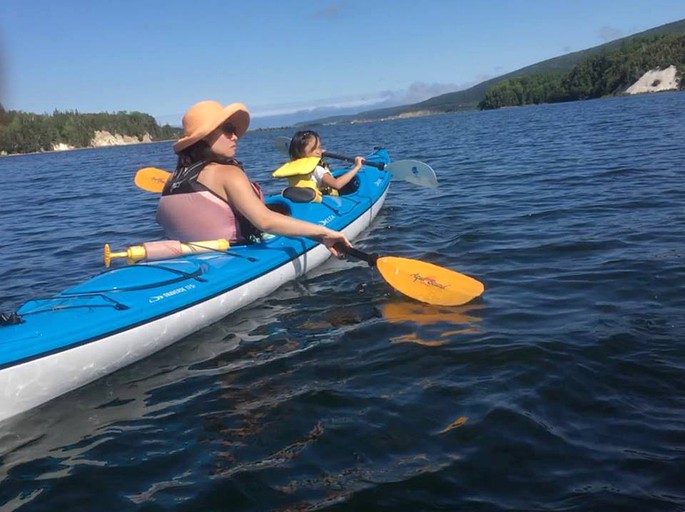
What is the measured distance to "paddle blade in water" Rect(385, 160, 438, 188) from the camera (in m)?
9.41

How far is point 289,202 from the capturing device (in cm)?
657

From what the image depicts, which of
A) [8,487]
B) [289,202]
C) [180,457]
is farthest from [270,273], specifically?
[8,487]

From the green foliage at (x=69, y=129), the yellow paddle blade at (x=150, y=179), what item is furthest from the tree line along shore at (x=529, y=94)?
the yellow paddle blade at (x=150, y=179)

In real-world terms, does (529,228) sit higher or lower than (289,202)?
lower

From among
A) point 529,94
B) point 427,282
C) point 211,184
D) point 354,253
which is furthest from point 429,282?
point 529,94

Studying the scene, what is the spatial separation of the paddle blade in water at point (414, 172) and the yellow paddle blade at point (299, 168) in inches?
115

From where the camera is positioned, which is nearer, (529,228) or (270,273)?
(270,273)

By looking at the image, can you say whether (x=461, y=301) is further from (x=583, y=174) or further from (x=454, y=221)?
(x=583, y=174)

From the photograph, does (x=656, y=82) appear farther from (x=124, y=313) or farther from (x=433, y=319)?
(x=124, y=313)

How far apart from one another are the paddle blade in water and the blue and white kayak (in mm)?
3905

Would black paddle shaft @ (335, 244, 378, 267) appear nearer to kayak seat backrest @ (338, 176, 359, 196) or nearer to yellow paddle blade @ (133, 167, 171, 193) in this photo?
kayak seat backrest @ (338, 176, 359, 196)

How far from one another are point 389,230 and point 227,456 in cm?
557

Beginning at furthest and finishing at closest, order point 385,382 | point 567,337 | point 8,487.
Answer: point 567,337, point 385,382, point 8,487

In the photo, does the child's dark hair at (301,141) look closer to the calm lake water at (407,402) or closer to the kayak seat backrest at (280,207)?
the kayak seat backrest at (280,207)
